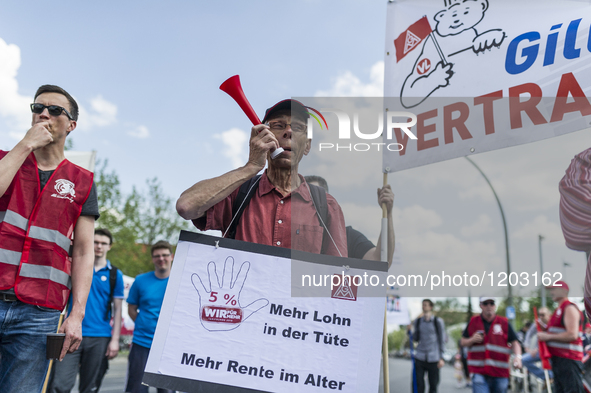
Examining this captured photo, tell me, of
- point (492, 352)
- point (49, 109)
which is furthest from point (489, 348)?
point (49, 109)

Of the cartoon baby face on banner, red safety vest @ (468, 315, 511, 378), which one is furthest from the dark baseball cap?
red safety vest @ (468, 315, 511, 378)

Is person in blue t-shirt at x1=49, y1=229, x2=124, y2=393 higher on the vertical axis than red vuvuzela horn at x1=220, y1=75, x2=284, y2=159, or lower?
lower

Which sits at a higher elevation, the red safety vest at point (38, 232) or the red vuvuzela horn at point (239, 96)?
the red vuvuzela horn at point (239, 96)

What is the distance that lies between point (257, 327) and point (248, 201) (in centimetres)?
58

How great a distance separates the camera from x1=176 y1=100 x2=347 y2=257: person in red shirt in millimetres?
1939

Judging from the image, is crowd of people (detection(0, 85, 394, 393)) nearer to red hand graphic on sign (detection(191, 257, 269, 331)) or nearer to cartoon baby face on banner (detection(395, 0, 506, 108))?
red hand graphic on sign (detection(191, 257, 269, 331))

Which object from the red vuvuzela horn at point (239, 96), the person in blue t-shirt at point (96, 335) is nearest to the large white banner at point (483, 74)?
the red vuvuzela horn at point (239, 96)

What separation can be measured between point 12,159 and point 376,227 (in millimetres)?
1743

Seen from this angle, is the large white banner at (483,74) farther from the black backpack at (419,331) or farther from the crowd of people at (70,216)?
the black backpack at (419,331)

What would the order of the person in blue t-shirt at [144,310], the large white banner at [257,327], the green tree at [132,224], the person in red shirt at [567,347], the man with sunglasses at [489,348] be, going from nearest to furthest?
the large white banner at [257,327] < the person in blue t-shirt at [144,310] < the person in red shirt at [567,347] < the man with sunglasses at [489,348] < the green tree at [132,224]

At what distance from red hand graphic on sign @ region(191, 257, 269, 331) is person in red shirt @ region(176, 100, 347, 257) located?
22cm

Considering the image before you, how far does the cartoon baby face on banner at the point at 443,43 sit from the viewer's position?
2.66 meters

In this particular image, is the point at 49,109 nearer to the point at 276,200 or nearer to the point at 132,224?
the point at 276,200

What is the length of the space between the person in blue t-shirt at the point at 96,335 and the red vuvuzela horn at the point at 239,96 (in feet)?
12.4
